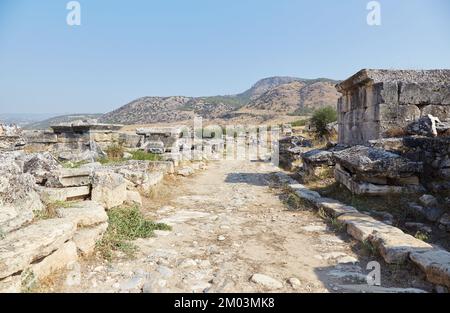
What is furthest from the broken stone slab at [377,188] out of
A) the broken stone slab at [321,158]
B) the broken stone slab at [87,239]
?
the broken stone slab at [87,239]

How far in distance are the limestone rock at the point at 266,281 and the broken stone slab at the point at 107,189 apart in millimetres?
2610

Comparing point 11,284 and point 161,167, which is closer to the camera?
point 11,284

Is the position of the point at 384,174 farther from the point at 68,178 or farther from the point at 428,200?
the point at 68,178

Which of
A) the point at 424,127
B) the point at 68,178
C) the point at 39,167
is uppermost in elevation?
the point at 424,127

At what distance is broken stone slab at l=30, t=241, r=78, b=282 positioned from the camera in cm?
283

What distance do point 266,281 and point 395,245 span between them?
1.50 meters

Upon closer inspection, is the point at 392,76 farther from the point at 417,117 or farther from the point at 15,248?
the point at 15,248

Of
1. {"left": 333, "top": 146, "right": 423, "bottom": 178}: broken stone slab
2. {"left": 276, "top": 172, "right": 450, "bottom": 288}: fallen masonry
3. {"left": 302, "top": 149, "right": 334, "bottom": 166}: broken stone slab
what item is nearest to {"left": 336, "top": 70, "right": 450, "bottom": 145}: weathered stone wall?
{"left": 302, "top": 149, "right": 334, "bottom": 166}: broken stone slab

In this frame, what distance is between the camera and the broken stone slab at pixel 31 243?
8.32ft

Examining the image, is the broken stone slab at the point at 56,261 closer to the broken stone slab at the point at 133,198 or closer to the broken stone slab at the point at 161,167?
the broken stone slab at the point at 133,198

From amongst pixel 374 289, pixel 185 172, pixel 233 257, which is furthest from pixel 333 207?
pixel 185 172

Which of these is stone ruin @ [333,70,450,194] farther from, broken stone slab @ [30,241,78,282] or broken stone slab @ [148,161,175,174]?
broken stone slab @ [30,241,78,282]

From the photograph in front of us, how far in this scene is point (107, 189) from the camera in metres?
5.10

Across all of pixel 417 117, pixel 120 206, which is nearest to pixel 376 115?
pixel 417 117
